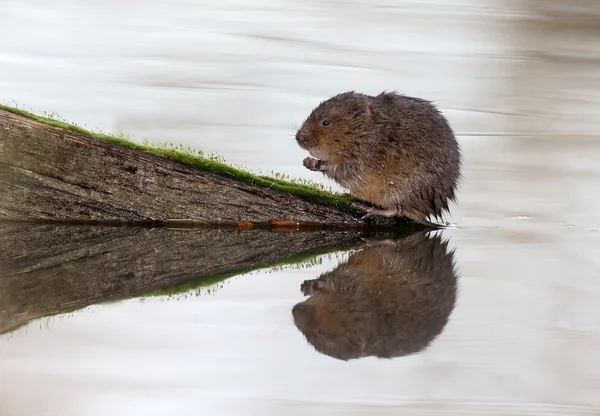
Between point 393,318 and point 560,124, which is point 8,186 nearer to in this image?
point 393,318

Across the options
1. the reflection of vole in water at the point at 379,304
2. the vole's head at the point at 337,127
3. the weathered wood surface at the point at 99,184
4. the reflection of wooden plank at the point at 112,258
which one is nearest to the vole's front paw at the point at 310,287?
the reflection of vole in water at the point at 379,304

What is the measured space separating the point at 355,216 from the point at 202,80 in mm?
4458

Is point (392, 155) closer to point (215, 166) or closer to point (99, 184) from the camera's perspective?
point (215, 166)

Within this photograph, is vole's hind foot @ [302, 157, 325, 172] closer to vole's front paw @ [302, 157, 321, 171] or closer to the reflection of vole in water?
vole's front paw @ [302, 157, 321, 171]

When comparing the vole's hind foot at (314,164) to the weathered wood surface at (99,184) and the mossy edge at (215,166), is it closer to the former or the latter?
the mossy edge at (215,166)

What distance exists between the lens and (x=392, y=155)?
5.44 m

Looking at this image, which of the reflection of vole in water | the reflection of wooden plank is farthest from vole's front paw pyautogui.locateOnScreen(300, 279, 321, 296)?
the reflection of wooden plank

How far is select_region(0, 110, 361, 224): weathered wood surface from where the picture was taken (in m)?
5.18

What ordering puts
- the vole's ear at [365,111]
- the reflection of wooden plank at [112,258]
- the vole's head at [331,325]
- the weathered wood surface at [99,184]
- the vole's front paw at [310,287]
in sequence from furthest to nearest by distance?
the vole's ear at [365,111] → the weathered wood surface at [99,184] → the vole's front paw at [310,287] → the reflection of wooden plank at [112,258] → the vole's head at [331,325]

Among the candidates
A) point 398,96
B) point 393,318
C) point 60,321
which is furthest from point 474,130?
point 60,321

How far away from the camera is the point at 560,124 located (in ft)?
28.0

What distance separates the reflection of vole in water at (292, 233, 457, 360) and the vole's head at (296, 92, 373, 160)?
996 mm

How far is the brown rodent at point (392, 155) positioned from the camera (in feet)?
17.6

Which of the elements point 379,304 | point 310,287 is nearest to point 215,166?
point 310,287
